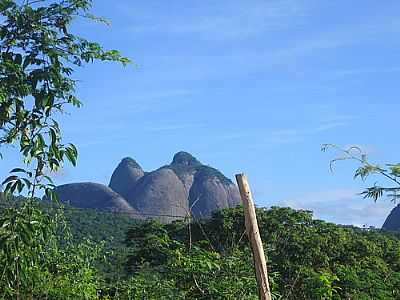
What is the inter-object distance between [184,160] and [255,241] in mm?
60991

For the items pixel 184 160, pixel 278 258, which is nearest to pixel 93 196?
pixel 184 160

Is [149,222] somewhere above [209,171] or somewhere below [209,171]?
below

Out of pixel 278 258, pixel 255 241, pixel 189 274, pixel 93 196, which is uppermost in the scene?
pixel 93 196

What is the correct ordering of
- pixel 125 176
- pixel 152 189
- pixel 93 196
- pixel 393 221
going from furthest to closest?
pixel 125 176, pixel 152 189, pixel 93 196, pixel 393 221

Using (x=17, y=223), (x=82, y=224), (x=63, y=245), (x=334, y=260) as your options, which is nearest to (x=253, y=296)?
(x=63, y=245)

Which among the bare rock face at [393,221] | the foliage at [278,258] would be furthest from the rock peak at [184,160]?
the foliage at [278,258]

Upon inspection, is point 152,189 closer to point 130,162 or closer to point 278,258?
point 130,162

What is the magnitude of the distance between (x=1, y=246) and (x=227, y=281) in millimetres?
2502

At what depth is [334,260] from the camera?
52.8ft

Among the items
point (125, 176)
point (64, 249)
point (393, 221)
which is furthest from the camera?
point (125, 176)

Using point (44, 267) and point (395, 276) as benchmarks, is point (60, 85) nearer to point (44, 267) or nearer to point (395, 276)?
point (44, 267)

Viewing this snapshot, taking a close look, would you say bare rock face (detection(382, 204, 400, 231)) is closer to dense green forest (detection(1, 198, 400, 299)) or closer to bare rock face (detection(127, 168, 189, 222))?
bare rock face (detection(127, 168, 189, 222))

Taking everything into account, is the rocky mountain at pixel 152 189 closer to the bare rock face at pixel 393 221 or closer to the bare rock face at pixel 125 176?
the bare rock face at pixel 125 176

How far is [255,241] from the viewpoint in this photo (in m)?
4.78
